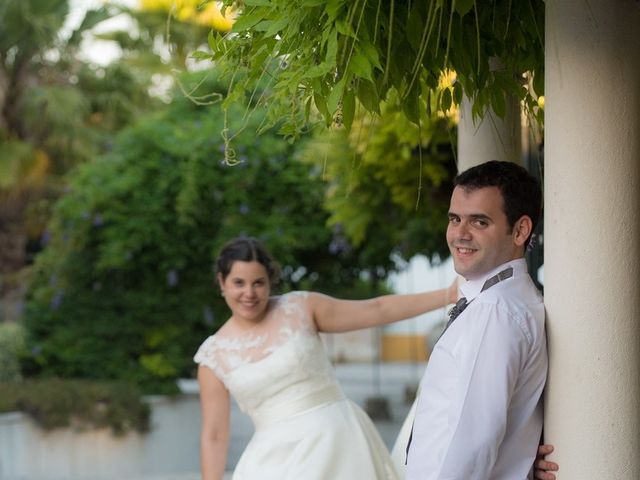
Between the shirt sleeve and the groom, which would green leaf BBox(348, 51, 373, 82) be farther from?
the shirt sleeve

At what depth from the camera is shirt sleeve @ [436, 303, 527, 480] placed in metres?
2.58

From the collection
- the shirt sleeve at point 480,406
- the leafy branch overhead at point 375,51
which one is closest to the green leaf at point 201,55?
the leafy branch overhead at point 375,51

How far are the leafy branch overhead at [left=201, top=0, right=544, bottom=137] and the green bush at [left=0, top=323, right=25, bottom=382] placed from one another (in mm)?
9001

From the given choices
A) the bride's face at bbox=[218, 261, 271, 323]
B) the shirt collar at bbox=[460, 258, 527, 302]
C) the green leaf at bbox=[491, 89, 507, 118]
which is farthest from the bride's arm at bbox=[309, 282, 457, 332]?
the shirt collar at bbox=[460, 258, 527, 302]

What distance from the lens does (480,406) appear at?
2.58m

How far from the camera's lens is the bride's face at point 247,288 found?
509cm

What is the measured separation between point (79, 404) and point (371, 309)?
6609mm

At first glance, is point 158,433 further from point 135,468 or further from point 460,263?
point 460,263

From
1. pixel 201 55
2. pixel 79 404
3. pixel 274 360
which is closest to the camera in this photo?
pixel 201 55

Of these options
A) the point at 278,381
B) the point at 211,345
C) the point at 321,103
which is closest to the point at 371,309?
the point at 278,381

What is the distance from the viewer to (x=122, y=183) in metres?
11.4

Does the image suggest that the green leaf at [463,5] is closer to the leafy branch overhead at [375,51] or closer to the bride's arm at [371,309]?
the leafy branch overhead at [375,51]

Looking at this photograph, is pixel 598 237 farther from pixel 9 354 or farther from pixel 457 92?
pixel 9 354

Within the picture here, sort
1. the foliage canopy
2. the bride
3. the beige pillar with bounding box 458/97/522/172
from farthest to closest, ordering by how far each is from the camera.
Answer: the foliage canopy
the bride
the beige pillar with bounding box 458/97/522/172
